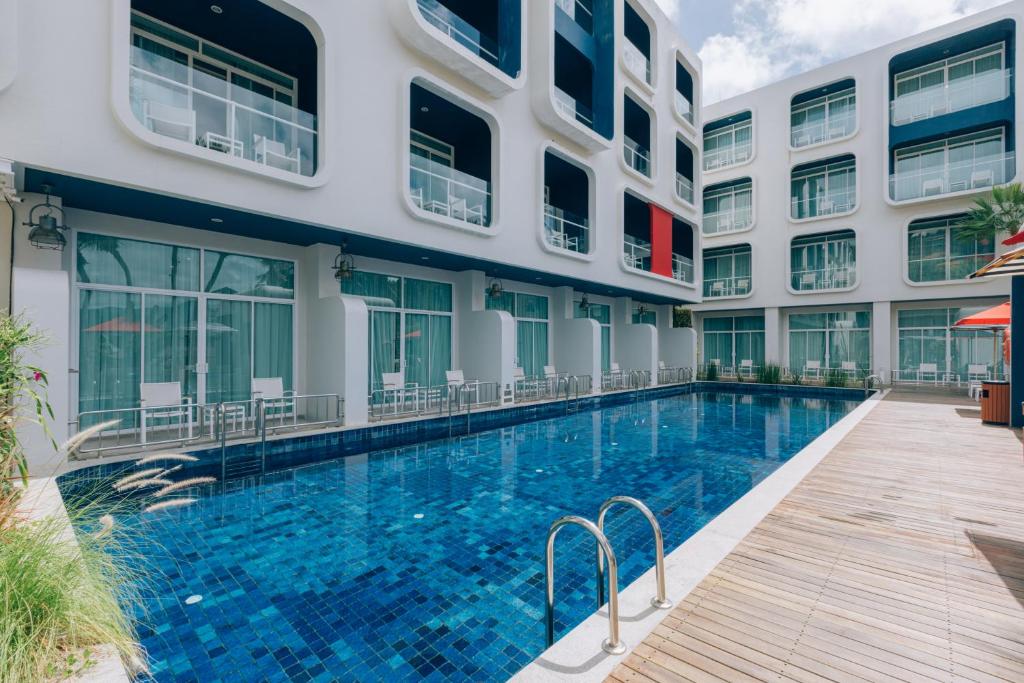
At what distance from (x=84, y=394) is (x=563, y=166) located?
43.9ft

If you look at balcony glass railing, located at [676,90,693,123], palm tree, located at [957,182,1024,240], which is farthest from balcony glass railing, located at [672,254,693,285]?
palm tree, located at [957,182,1024,240]

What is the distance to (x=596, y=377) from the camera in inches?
641

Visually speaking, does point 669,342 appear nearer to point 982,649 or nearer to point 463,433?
point 463,433

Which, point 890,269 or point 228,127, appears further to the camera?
point 890,269

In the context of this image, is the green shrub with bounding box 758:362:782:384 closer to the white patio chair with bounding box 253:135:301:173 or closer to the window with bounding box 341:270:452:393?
the window with bounding box 341:270:452:393

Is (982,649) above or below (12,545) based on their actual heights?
below

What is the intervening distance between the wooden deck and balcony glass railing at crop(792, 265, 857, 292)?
59.8 feet

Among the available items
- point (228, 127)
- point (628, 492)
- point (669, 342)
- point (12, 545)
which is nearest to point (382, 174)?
point (228, 127)

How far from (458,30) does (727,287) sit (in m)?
19.5

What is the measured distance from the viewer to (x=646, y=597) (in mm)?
3295

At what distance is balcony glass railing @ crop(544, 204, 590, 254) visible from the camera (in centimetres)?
1379

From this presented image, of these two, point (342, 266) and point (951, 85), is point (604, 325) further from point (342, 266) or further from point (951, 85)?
point (951, 85)

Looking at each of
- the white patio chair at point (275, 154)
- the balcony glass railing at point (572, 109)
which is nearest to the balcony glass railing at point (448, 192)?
the white patio chair at point (275, 154)

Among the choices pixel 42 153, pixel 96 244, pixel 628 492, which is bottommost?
pixel 628 492
